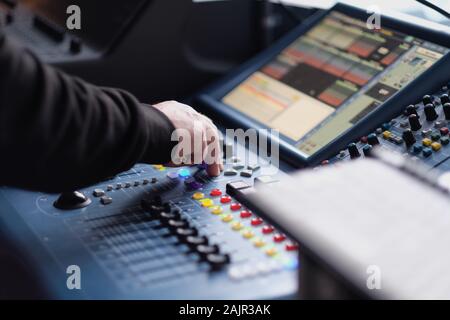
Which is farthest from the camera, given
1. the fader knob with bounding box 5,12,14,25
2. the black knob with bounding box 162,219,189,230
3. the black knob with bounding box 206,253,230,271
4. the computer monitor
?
the fader knob with bounding box 5,12,14,25

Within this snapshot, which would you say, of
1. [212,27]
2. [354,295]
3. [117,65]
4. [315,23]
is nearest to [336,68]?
[315,23]

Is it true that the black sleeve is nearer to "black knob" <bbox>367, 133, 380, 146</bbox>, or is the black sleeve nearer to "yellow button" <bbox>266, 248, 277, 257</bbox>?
"yellow button" <bbox>266, 248, 277, 257</bbox>

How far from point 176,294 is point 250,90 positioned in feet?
2.71

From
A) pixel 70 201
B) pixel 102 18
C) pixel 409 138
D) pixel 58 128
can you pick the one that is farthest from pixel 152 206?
pixel 102 18

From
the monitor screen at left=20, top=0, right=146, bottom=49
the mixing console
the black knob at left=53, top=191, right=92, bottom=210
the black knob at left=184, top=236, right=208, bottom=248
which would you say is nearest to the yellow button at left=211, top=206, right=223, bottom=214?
the mixing console

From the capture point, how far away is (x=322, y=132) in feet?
4.93

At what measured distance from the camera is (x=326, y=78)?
1630 mm

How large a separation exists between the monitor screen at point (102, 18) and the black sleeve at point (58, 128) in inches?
29.3

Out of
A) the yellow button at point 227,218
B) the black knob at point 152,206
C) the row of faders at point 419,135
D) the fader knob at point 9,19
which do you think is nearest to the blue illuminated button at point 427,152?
the row of faders at point 419,135

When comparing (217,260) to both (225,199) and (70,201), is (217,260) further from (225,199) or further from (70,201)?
(70,201)

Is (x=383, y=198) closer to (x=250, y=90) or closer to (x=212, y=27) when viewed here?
(x=250, y=90)

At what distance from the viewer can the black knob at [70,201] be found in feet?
4.20

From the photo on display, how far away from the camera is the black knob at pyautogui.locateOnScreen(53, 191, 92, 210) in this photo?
4.20 feet

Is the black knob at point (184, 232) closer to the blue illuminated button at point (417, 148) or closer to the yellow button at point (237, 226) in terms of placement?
the yellow button at point (237, 226)
